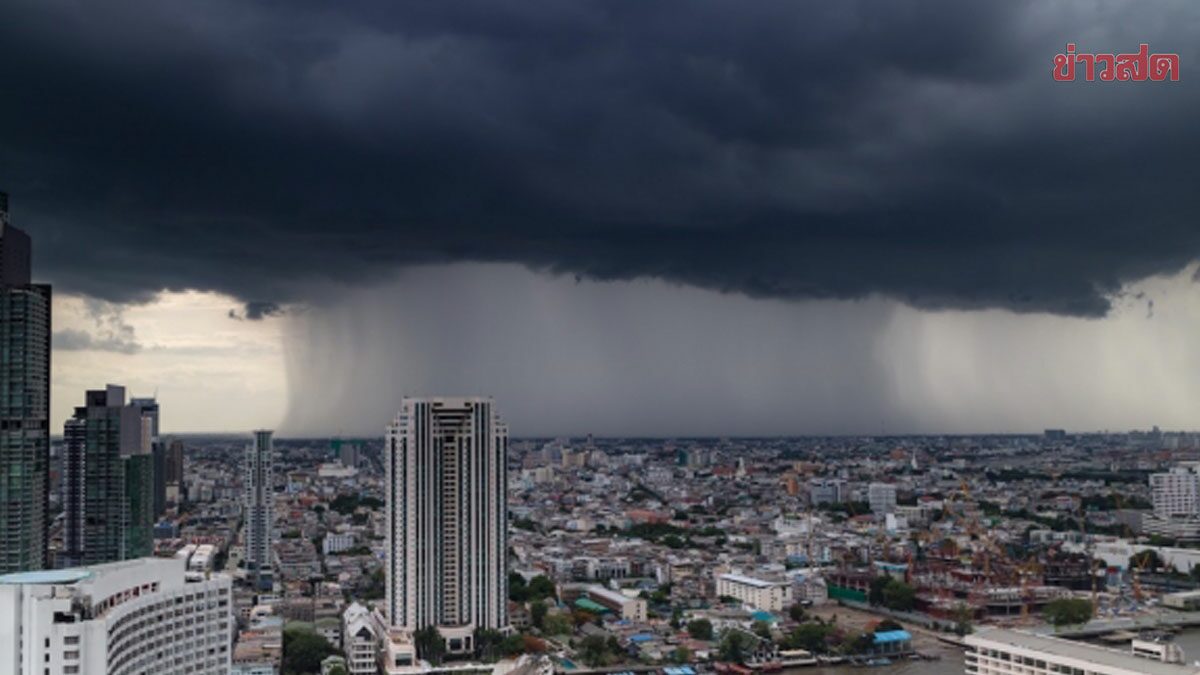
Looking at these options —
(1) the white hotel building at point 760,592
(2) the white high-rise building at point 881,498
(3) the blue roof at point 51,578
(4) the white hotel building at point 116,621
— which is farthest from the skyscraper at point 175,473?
(3) the blue roof at point 51,578

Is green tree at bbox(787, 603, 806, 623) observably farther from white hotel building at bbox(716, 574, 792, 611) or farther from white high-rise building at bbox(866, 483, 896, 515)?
white high-rise building at bbox(866, 483, 896, 515)

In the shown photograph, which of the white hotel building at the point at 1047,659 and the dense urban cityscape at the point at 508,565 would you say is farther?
the dense urban cityscape at the point at 508,565

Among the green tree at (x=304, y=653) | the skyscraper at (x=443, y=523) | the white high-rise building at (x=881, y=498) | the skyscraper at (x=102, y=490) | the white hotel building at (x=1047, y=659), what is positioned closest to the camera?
the white hotel building at (x=1047, y=659)

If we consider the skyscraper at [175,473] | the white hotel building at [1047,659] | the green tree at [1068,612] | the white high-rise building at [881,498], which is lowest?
the green tree at [1068,612]

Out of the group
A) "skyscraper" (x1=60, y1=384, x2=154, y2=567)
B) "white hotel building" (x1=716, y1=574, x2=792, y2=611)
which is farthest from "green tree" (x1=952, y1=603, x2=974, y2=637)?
"skyscraper" (x1=60, y1=384, x2=154, y2=567)

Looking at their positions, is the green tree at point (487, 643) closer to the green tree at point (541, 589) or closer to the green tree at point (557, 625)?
the green tree at point (557, 625)

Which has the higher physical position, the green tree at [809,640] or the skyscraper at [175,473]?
the skyscraper at [175,473]

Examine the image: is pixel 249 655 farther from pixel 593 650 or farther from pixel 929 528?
pixel 929 528
